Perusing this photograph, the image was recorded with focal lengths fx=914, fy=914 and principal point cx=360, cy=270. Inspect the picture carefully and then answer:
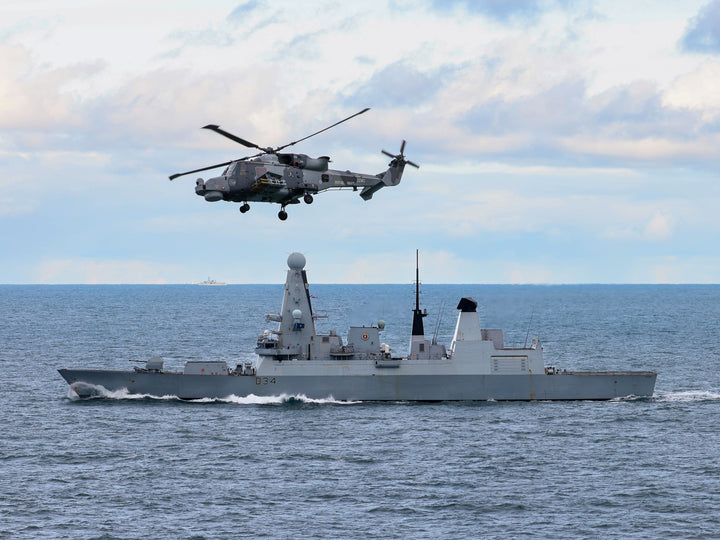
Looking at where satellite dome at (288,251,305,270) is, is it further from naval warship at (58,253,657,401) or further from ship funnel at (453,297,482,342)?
ship funnel at (453,297,482,342)

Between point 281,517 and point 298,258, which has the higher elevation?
point 298,258

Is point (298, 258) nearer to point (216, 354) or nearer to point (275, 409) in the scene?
point (275, 409)

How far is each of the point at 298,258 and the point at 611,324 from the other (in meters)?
80.1

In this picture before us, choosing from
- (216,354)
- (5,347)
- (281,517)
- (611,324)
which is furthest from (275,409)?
(611,324)

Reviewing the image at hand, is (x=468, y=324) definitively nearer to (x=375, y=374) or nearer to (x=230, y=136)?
(x=375, y=374)

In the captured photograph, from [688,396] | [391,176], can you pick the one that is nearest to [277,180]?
[391,176]

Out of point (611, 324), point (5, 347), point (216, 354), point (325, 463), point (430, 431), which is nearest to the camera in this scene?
point (325, 463)

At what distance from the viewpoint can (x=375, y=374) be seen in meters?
51.8

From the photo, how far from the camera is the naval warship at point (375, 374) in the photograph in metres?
51.8

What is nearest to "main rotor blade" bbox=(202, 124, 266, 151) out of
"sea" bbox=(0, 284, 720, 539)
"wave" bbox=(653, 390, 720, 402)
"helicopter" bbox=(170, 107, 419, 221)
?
"helicopter" bbox=(170, 107, 419, 221)

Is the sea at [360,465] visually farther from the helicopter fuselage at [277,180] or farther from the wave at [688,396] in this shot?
the helicopter fuselage at [277,180]

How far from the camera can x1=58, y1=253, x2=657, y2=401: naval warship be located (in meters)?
51.8

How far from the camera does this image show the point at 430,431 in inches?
1805

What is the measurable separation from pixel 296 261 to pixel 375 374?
8634 mm
